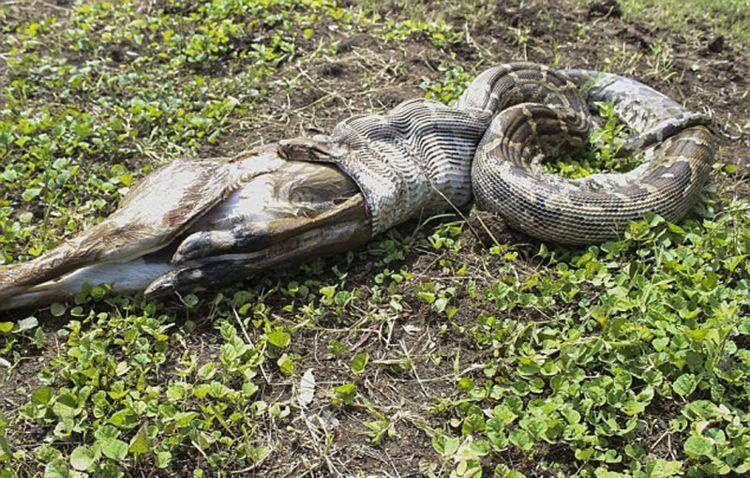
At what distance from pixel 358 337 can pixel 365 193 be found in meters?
0.97

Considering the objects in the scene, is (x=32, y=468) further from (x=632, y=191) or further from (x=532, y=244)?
(x=632, y=191)

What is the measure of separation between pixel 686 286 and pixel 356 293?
80.6 inches

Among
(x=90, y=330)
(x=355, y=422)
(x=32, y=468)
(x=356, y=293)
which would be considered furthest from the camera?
(x=356, y=293)

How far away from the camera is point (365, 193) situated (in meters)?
4.35

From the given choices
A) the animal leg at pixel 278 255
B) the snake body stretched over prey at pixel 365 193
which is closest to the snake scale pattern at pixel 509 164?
the snake body stretched over prey at pixel 365 193

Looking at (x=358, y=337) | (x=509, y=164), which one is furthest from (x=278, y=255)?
(x=509, y=164)

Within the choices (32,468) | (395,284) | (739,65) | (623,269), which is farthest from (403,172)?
(739,65)

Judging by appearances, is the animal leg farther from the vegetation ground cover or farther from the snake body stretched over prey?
the vegetation ground cover

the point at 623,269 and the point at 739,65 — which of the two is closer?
the point at 623,269

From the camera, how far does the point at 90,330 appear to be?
390cm

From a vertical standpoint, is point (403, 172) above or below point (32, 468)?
above

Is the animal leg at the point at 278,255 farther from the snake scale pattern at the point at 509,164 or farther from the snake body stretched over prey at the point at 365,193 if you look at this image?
the snake scale pattern at the point at 509,164

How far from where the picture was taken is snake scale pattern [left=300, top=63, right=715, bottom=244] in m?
4.52

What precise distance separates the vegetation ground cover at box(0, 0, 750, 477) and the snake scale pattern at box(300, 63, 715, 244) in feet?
0.51
